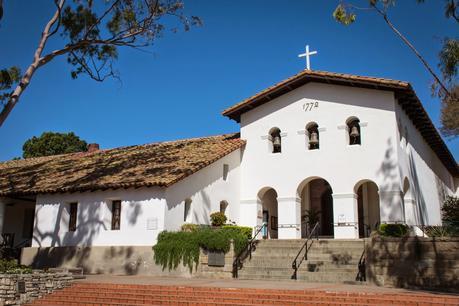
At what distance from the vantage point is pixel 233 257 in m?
17.7

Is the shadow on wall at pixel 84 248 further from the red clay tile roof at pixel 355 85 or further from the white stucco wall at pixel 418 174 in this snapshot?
the white stucco wall at pixel 418 174

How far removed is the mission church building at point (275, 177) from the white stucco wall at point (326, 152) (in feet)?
0.15

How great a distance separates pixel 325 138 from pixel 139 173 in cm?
846

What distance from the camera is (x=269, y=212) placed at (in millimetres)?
24484

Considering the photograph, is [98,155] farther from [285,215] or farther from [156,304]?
[156,304]

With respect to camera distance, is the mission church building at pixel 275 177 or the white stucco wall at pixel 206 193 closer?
the white stucco wall at pixel 206 193

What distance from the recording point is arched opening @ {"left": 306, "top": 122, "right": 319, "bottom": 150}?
22062mm

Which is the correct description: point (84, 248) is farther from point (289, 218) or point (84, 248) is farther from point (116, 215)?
point (289, 218)

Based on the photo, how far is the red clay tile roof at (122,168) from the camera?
2005 cm

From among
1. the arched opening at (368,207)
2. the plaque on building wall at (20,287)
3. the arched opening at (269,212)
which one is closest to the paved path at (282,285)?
the plaque on building wall at (20,287)

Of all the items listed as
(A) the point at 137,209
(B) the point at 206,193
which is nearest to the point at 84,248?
(A) the point at 137,209

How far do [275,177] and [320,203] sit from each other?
3.21 m

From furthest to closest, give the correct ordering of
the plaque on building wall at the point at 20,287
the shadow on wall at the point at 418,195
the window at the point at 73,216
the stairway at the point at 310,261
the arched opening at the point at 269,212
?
the arched opening at the point at 269,212, the shadow on wall at the point at 418,195, the window at the point at 73,216, the stairway at the point at 310,261, the plaque on building wall at the point at 20,287

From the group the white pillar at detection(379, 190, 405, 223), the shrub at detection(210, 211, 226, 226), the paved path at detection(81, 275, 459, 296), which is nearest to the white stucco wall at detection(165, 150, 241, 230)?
the shrub at detection(210, 211, 226, 226)
